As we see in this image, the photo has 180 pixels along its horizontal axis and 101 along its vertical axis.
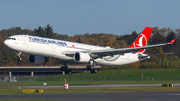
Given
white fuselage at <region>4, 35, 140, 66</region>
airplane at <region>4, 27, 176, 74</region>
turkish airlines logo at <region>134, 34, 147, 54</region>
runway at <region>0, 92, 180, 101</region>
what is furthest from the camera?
turkish airlines logo at <region>134, 34, 147, 54</region>

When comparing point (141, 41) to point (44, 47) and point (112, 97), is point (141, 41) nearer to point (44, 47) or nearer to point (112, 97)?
point (44, 47)

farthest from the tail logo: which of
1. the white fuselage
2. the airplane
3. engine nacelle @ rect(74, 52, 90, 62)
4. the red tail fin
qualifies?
engine nacelle @ rect(74, 52, 90, 62)

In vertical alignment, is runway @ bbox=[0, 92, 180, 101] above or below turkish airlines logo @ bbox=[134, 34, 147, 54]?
below

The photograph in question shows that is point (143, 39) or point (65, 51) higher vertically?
point (143, 39)

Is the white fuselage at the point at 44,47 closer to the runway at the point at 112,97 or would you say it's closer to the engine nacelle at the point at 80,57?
the engine nacelle at the point at 80,57

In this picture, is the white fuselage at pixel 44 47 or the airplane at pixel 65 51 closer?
the white fuselage at pixel 44 47

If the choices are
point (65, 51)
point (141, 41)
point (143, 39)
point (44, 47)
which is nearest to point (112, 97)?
point (44, 47)

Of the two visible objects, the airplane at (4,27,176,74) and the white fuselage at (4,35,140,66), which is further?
the airplane at (4,27,176,74)

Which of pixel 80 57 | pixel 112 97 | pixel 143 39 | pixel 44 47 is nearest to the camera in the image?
pixel 112 97

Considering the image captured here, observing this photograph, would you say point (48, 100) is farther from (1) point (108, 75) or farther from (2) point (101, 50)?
(1) point (108, 75)

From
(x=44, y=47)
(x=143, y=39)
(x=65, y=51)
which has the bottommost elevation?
(x=65, y=51)

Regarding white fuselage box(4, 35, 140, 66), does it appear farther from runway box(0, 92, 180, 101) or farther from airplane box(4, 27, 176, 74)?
runway box(0, 92, 180, 101)

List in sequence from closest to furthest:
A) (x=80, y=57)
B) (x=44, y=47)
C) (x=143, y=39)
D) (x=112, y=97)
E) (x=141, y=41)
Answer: (x=112, y=97), (x=44, y=47), (x=80, y=57), (x=141, y=41), (x=143, y=39)

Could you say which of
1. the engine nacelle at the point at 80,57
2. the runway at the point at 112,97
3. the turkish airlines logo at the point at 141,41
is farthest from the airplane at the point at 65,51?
the runway at the point at 112,97
